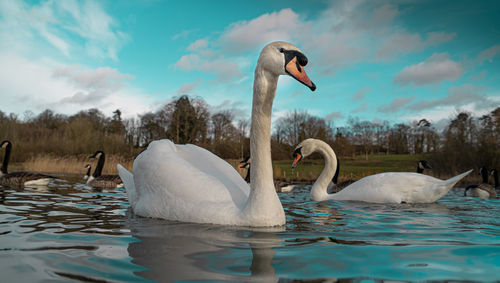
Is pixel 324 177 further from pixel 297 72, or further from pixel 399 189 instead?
pixel 297 72

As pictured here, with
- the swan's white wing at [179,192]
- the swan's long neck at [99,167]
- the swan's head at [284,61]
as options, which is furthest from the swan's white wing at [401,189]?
the swan's long neck at [99,167]

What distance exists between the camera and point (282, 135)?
4309 centimetres

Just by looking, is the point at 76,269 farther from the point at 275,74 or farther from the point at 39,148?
the point at 39,148

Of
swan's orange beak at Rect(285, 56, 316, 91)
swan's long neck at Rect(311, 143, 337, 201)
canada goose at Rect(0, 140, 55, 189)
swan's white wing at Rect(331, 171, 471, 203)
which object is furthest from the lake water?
canada goose at Rect(0, 140, 55, 189)

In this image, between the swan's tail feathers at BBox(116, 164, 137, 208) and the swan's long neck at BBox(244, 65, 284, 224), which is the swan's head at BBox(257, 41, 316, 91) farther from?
the swan's tail feathers at BBox(116, 164, 137, 208)

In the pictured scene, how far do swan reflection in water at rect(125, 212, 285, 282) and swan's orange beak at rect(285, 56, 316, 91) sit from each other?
1.36 metres

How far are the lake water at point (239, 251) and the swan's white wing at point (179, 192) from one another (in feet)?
0.45

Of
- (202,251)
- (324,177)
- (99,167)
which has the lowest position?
(202,251)

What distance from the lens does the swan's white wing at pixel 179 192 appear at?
11.6 ft

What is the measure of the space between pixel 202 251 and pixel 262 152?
127 centimetres

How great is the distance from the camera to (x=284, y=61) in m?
3.14

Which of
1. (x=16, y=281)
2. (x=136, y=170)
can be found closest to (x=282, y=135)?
(x=136, y=170)

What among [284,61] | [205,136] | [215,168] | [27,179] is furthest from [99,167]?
[205,136]

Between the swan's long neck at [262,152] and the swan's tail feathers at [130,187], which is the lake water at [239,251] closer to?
the swan's long neck at [262,152]
